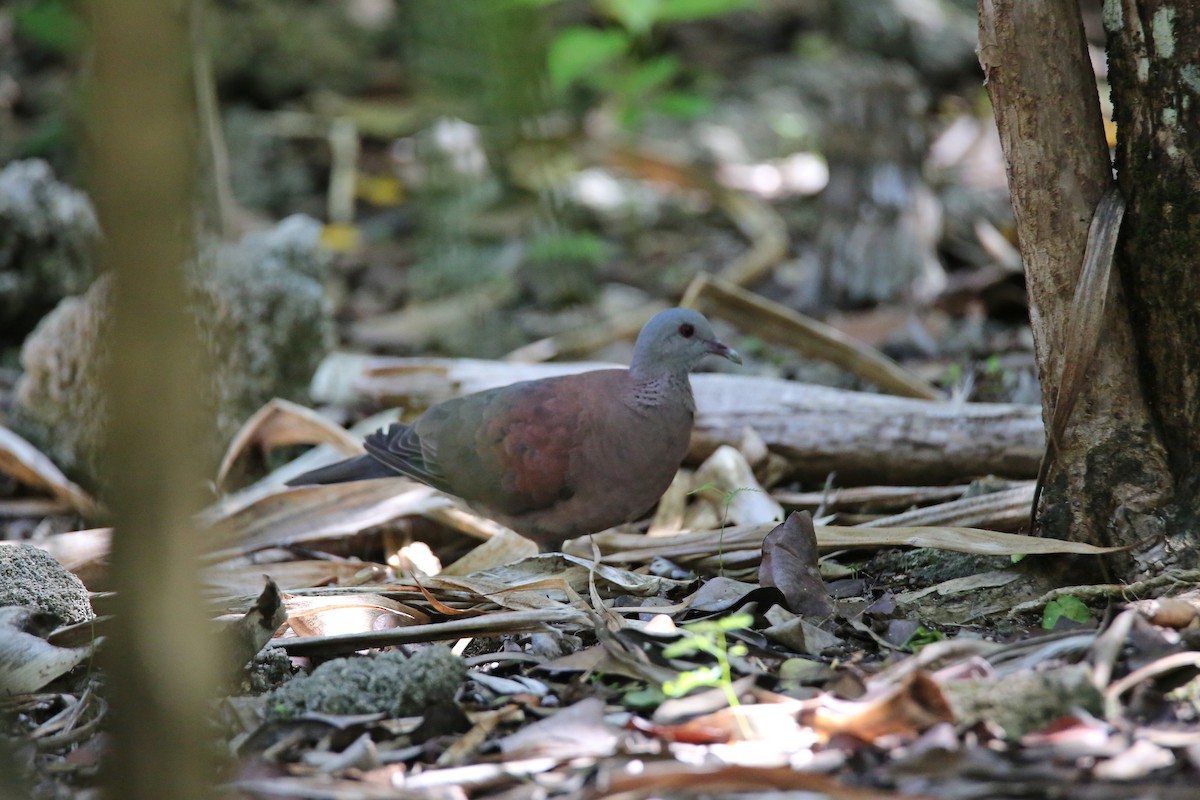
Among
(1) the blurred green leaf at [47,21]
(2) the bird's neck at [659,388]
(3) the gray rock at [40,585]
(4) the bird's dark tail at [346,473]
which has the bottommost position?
(3) the gray rock at [40,585]

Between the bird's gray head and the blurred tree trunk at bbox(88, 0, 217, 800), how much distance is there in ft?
6.66

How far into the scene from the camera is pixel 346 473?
3.80 m

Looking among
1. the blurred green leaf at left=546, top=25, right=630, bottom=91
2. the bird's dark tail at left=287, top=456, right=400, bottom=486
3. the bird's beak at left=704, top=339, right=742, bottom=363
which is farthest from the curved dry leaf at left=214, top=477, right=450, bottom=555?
the blurred green leaf at left=546, top=25, right=630, bottom=91

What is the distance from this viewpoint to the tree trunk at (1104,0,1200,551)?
7.76 ft

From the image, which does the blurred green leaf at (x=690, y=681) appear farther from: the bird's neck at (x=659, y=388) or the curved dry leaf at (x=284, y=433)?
the curved dry leaf at (x=284, y=433)

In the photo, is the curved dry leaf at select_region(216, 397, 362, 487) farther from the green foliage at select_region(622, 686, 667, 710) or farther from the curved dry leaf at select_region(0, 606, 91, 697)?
the green foliage at select_region(622, 686, 667, 710)

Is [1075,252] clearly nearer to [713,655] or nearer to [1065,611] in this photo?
[1065,611]

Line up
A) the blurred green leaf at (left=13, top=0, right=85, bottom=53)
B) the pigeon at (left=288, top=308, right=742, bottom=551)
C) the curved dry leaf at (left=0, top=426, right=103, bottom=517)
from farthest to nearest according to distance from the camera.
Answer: the blurred green leaf at (left=13, top=0, right=85, bottom=53), the curved dry leaf at (left=0, top=426, right=103, bottom=517), the pigeon at (left=288, top=308, right=742, bottom=551)

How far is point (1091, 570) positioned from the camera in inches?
104

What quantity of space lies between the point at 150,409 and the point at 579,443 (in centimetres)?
203

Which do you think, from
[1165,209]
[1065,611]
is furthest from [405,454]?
[1165,209]

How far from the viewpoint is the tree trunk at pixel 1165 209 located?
2.37m

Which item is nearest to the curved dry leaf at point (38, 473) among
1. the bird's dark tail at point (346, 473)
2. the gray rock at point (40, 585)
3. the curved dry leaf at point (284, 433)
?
the curved dry leaf at point (284, 433)

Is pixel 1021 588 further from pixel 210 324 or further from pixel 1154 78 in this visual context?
pixel 210 324
